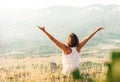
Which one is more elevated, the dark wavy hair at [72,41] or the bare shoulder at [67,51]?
the dark wavy hair at [72,41]

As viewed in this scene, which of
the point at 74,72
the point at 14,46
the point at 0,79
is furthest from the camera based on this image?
the point at 14,46

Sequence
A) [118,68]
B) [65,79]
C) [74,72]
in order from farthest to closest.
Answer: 1. [65,79]
2. [74,72]
3. [118,68]

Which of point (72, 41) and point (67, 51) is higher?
point (72, 41)

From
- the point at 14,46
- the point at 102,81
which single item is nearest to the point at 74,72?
the point at 102,81

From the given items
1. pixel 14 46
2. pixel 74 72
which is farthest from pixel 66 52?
pixel 14 46

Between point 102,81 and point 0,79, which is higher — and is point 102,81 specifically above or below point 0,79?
above

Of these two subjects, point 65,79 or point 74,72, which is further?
point 65,79

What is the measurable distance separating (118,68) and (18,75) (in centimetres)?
821

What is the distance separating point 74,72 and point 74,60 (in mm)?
7384

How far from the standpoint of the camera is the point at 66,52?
8734mm

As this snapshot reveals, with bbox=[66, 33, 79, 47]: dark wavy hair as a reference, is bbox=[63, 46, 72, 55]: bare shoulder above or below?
below

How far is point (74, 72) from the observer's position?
1.40 meters

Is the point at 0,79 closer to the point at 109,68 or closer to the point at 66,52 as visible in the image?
the point at 66,52

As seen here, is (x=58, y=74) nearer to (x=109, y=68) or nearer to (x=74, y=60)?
(x=74, y=60)
